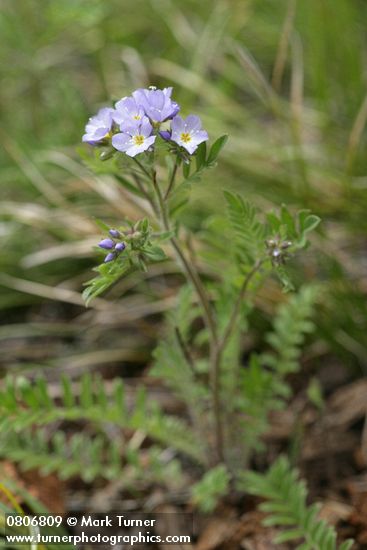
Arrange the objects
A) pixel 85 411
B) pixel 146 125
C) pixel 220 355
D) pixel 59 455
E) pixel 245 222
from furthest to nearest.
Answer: pixel 59 455
pixel 85 411
pixel 220 355
pixel 245 222
pixel 146 125

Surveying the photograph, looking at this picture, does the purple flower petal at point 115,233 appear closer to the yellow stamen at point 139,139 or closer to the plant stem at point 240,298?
the yellow stamen at point 139,139

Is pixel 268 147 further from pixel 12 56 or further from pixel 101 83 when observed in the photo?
pixel 12 56

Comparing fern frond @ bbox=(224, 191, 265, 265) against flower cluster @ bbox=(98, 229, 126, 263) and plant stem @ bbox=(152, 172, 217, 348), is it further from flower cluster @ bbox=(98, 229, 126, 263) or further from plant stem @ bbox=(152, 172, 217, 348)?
flower cluster @ bbox=(98, 229, 126, 263)

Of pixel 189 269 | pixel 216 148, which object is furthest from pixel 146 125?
pixel 189 269

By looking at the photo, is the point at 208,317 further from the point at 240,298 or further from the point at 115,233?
the point at 115,233

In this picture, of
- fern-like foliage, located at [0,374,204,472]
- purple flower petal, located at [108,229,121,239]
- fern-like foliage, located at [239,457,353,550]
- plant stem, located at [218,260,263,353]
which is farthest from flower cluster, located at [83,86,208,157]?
fern-like foliage, located at [239,457,353,550]
